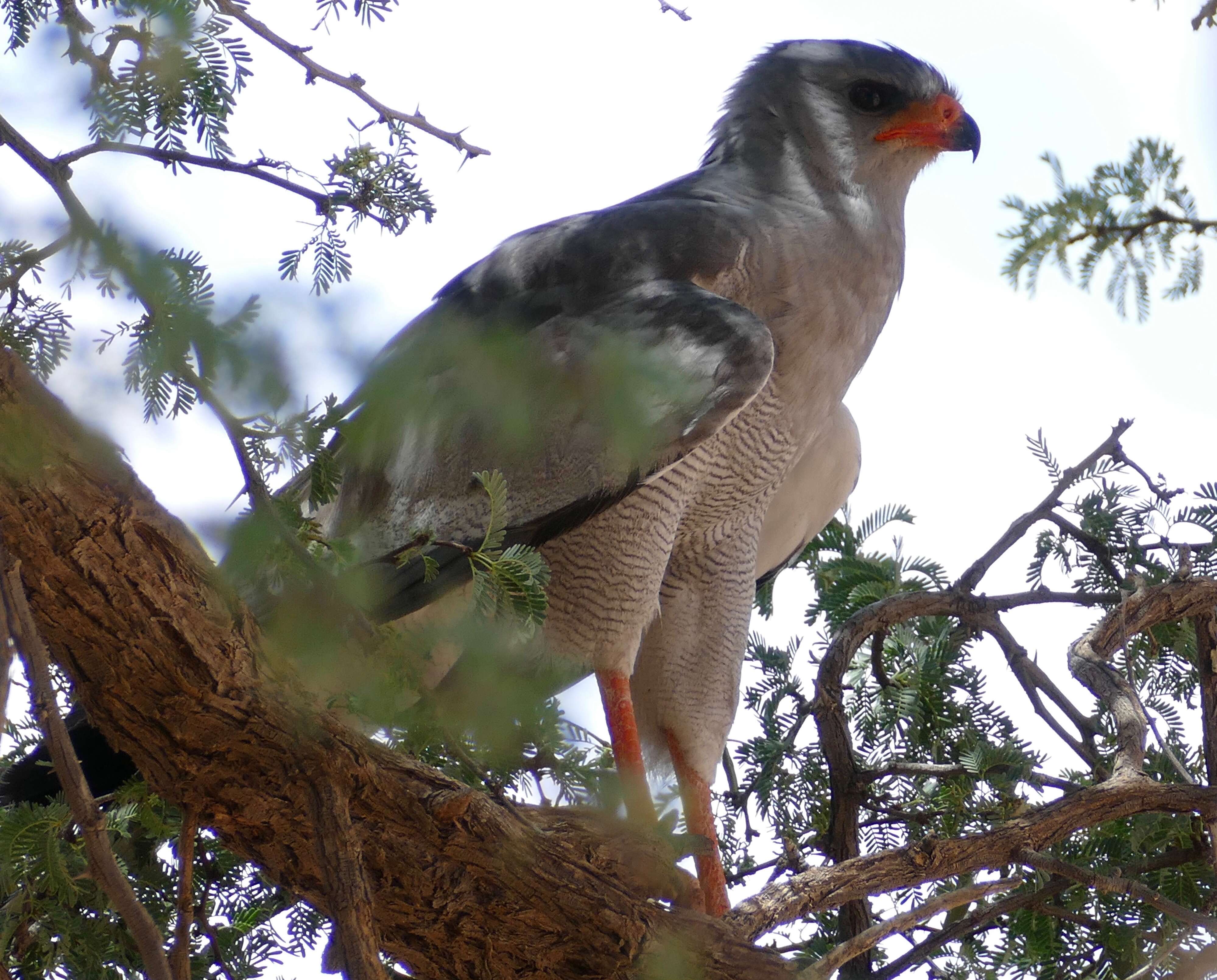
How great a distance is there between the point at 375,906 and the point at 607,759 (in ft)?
1.75

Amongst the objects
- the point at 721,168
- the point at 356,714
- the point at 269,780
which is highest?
the point at 721,168

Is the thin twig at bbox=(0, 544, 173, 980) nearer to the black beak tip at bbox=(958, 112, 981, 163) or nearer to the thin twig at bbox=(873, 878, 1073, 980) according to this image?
the thin twig at bbox=(873, 878, 1073, 980)

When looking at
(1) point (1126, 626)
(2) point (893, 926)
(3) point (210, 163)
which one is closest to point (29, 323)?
(3) point (210, 163)

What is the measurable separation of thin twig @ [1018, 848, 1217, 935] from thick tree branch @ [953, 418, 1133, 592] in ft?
2.72

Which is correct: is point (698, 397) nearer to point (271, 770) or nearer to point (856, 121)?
point (271, 770)

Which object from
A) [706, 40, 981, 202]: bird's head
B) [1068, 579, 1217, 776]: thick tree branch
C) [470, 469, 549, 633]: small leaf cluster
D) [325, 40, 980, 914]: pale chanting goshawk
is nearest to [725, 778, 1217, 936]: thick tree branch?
[1068, 579, 1217, 776]: thick tree branch

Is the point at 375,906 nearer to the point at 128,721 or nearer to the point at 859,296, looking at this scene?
the point at 128,721

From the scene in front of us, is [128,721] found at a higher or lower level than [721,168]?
lower

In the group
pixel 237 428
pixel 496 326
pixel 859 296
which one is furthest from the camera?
pixel 859 296

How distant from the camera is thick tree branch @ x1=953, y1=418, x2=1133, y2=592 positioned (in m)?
3.21

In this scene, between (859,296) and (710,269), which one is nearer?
(710,269)

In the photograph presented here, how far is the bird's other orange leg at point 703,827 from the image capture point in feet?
10.3

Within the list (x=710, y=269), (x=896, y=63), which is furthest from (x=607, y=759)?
(x=896, y=63)

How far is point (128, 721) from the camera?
2082 mm
